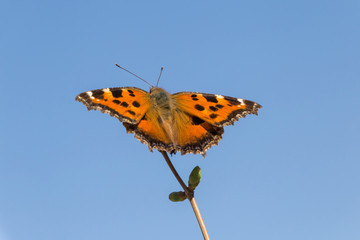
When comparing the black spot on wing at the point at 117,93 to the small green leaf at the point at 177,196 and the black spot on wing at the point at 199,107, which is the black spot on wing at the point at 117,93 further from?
the small green leaf at the point at 177,196

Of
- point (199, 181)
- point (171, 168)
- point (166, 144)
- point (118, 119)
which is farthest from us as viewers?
point (118, 119)

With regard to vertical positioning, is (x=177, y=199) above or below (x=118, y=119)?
below

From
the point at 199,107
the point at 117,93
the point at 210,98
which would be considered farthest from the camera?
the point at 210,98

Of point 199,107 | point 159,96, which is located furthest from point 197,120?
point 159,96

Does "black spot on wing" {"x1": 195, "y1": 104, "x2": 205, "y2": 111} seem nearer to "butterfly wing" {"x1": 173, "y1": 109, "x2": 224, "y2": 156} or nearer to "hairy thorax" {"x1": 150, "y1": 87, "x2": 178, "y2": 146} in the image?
"butterfly wing" {"x1": 173, "y1": 109, "x2": 224, "y2": 156}

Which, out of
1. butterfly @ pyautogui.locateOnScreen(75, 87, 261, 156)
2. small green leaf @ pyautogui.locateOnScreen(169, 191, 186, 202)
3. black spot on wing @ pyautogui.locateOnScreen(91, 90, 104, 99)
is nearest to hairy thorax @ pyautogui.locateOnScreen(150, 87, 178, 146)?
butterfly @ pyautogui.locateOnScreen(75, 87, 261, 156)

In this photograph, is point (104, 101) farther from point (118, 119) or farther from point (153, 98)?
point (153, 98)

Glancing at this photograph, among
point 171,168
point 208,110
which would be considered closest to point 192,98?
point 208,110

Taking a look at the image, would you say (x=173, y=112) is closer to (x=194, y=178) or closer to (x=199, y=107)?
(x=199, y=107)
